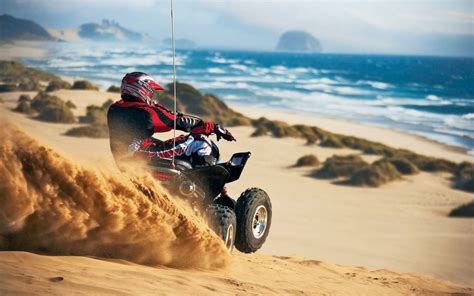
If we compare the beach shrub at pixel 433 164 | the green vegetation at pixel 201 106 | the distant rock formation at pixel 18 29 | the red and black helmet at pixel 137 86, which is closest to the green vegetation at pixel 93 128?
the distant rock formation at pixel 18 29

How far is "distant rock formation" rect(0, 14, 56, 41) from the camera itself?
908 cm

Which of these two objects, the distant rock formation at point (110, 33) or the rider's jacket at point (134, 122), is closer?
the rider's jacket at point (134, 122)

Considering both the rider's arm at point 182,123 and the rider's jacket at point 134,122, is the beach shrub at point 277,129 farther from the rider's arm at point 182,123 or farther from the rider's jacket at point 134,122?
the rider's jacket at point 134,122

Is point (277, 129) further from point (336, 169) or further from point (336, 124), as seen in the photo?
point (336, 124)

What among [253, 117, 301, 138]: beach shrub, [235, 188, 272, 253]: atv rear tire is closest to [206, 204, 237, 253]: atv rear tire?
[235, 188, 272, 253]: atv rear tire

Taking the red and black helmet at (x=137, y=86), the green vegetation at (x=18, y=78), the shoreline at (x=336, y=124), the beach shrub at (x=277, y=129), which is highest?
the red and black helmet at (x=137, y=86)

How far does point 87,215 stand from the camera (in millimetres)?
5340

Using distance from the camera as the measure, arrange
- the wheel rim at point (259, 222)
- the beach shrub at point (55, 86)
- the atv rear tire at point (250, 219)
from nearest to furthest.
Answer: the atv rear tire at point (250, 219) → the wheel rim at point (259, 222) → the beach shrub at point (55, 86)

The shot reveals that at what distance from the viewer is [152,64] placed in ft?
194

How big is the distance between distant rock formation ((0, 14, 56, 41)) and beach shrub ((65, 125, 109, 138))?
4715 millimetres

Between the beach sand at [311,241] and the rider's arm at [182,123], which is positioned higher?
the rider's arm at [182,123]

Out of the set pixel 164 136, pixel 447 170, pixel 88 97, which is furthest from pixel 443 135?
pixel 164 136

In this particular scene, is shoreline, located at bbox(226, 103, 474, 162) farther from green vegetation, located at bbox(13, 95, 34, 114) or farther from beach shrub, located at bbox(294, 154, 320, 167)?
green vegetation, located at bbox(13, 95, 34, 114)

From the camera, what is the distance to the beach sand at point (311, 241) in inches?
198
